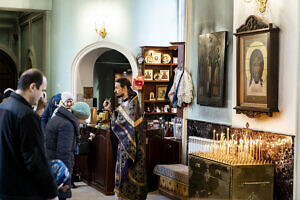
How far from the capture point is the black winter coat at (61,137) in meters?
5.10

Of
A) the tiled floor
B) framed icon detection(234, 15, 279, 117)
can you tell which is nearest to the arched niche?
the tiled floor

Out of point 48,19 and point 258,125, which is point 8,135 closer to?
point 258,125

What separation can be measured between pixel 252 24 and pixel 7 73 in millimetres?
11380

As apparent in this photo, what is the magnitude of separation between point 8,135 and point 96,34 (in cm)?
810

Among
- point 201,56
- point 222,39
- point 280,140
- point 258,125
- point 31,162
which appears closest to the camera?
point 31,162

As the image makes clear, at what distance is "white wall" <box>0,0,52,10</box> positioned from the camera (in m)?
11.0

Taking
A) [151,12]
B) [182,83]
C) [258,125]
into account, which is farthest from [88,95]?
[258,125]

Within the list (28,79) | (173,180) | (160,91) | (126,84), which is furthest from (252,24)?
(160,91)

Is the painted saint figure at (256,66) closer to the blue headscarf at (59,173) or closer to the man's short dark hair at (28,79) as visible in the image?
the blue headscarf at (59,173)

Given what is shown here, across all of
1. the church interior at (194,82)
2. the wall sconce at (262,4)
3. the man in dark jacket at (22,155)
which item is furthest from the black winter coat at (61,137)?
the wall sconce at (262,4)

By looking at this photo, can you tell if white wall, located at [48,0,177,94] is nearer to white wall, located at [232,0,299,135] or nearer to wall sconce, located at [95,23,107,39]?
wall sconce, located at [95,23,107,39]

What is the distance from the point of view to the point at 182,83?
7.59 m

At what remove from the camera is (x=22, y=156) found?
3211 millimetres

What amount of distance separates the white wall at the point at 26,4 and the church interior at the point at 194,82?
0.9 inches
